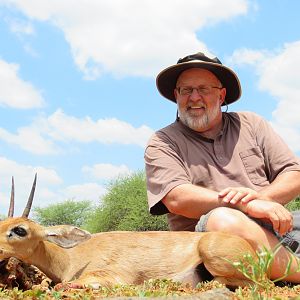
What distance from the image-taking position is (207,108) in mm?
6152

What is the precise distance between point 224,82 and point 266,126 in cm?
70

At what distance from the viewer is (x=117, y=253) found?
5.52m

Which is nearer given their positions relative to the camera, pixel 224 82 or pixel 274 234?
pixel 274 234

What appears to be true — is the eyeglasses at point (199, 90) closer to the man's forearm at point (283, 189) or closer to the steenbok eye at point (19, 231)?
the man's forearm at point (283, 189)

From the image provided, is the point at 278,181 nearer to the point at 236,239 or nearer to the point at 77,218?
the point at 236,239

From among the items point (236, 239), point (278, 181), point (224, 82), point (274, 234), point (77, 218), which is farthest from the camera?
point (77, 218)

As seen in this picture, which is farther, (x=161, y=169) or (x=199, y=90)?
(x=199, y=90)

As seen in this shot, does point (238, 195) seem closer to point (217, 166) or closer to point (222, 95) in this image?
point (217, 166)

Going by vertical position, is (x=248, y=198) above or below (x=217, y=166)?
below

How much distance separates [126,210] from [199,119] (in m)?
20.4

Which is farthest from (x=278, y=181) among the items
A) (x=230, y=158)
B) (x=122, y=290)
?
(x=122, y=290)

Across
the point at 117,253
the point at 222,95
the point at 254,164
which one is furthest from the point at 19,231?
the point at 222,95

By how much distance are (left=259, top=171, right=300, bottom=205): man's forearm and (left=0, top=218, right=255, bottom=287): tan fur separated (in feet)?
2.16

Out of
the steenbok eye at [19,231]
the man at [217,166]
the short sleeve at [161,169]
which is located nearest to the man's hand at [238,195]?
the man at [217,166]
